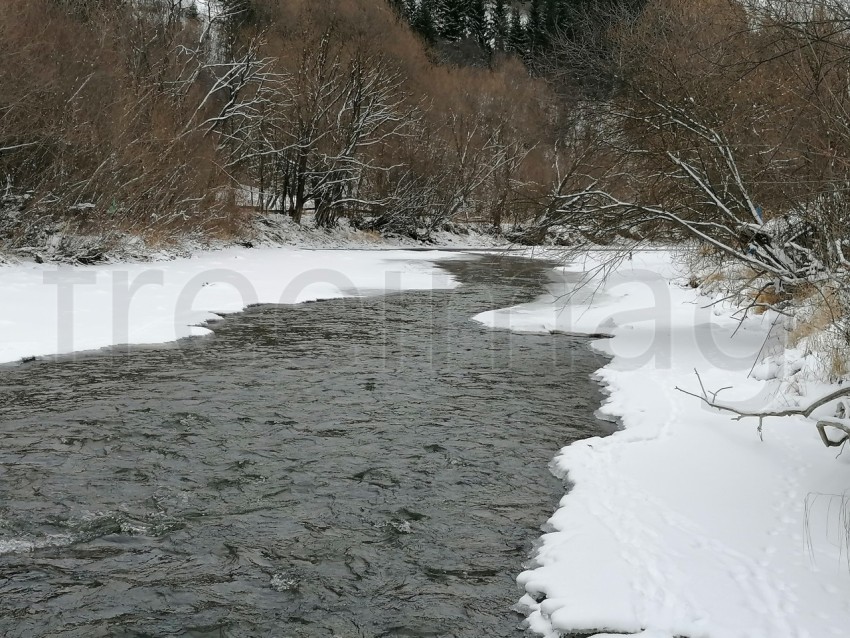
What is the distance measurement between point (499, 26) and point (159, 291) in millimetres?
75142

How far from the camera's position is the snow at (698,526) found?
4492 mm

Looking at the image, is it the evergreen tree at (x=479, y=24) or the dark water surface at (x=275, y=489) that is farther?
the evergreen tree at (x=479, y=24)

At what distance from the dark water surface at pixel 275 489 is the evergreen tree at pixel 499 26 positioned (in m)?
76.3

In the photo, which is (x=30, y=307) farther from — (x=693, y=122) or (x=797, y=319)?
(x=797, y=319)

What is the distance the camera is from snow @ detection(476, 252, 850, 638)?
177 inches

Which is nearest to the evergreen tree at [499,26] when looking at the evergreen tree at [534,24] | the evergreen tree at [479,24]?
the evergreen tree at [479,24]

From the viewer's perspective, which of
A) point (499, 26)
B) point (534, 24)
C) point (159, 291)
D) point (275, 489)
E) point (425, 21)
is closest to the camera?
point (275, 489)

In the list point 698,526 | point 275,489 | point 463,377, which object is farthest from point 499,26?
point 698,526

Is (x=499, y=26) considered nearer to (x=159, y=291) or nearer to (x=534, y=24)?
(x=534, y=24)

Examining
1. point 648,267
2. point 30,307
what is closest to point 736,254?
point 30,307

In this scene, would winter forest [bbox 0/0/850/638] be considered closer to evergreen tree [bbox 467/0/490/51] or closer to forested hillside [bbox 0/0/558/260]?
forested hillside [bbox 0/0/558/260]

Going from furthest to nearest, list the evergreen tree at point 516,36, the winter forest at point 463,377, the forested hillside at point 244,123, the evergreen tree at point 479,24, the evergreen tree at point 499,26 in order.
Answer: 1. the evergreen tree at point 479,24
2. the evergreen tree at point 499,26
3. the evergreen tree at point 516,36
4. the forested hillside at point 244,123
5. the winter forest at point 463,377

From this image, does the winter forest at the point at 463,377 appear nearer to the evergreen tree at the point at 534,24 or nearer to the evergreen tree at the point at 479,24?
the evergreen tree at the point at 534,24

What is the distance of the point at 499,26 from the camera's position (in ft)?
277
